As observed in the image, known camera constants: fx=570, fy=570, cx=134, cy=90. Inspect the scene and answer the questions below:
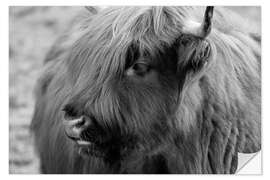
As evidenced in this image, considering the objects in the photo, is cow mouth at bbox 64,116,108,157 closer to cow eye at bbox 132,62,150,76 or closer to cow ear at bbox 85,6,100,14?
cow eye at bbox 132,62,150,76

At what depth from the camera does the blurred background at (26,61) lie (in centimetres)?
444

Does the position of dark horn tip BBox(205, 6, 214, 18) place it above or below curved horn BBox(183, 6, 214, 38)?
above

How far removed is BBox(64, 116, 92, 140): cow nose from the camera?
261 cm

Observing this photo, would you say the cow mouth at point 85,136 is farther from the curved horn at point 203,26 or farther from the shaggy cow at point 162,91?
the curved horn at point 203,26

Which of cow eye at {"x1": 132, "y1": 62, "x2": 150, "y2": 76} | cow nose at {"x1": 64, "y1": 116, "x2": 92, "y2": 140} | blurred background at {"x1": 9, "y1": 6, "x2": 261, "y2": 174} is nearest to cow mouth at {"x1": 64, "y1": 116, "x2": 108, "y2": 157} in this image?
cow nose at {"x1": 64, "y1": 116, "x2": 92, "y2": 140}

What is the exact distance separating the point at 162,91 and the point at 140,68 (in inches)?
6.6

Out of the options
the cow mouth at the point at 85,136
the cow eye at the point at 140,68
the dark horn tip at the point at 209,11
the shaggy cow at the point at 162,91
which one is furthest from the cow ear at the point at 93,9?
the dark horn tip at the point at 209,11

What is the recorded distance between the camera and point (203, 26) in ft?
7.99

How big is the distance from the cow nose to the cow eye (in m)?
0.32

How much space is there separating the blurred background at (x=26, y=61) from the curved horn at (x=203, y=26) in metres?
1.74

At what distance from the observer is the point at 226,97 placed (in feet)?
9.41
